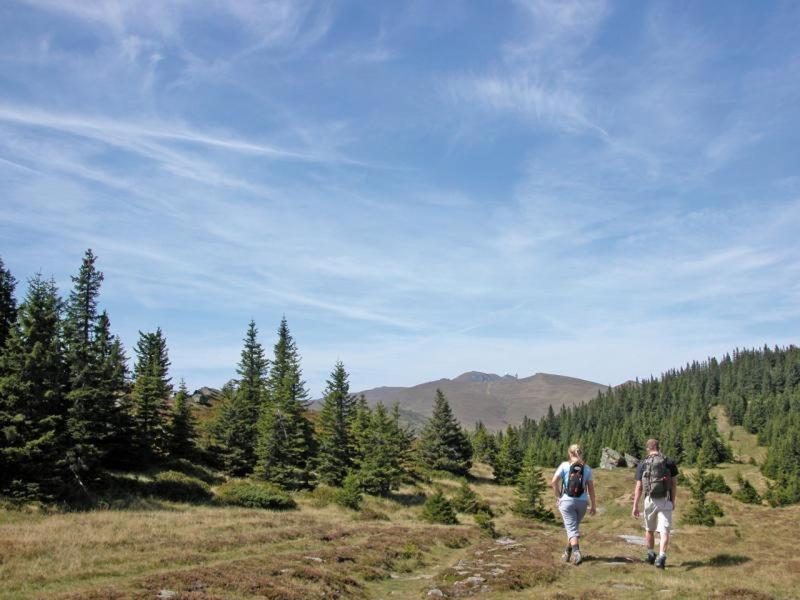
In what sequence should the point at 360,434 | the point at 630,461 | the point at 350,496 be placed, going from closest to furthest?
the point at 350,496
the point at 360,434
the point at 630,461

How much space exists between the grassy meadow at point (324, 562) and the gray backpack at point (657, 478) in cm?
186

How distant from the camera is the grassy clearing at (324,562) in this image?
12.2 metres

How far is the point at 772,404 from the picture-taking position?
16362cm

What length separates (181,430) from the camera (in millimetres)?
48094

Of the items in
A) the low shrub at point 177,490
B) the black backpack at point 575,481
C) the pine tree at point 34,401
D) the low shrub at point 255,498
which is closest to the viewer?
the black backpack at point 575,481

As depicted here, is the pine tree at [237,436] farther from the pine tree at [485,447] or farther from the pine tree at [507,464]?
the pine tree at [485,447]

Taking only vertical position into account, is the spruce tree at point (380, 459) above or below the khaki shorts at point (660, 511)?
below

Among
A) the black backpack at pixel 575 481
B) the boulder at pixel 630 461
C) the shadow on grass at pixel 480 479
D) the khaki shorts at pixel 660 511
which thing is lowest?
the boulder at pixel 630 461

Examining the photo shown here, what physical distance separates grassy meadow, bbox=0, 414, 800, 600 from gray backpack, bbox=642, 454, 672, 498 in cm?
186

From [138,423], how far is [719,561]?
43.7 m

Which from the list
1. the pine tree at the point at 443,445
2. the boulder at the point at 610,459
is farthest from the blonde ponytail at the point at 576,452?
the boulder at the point at 610,459

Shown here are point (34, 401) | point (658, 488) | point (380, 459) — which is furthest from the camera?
point (380, 459)

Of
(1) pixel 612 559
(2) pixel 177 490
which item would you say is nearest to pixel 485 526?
(1) pixel 612 559

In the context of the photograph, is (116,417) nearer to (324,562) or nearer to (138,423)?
(138,423)
